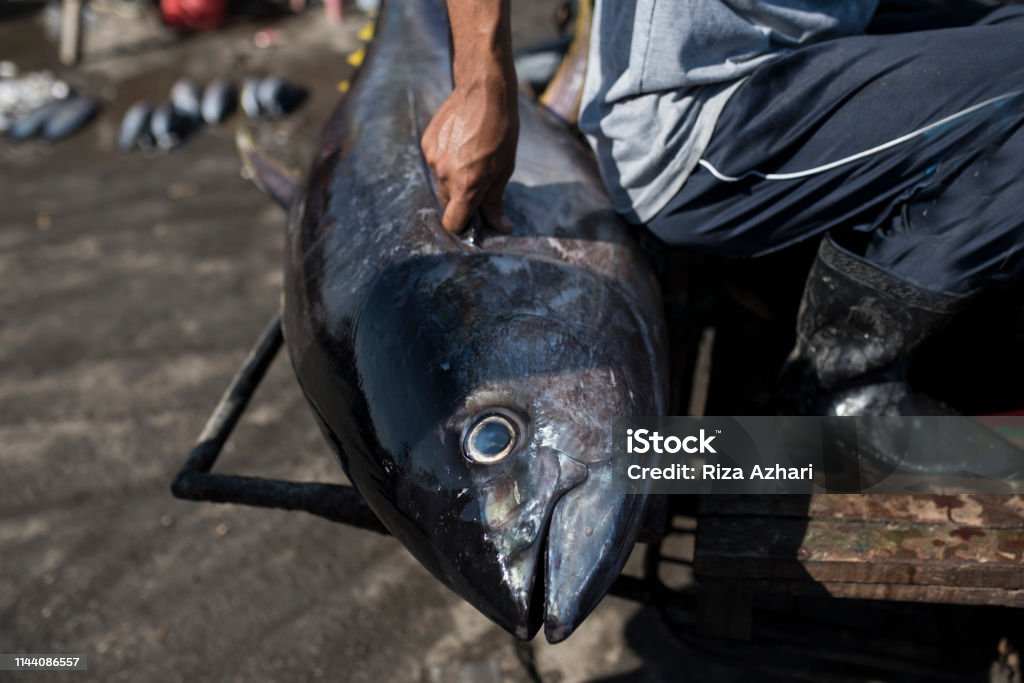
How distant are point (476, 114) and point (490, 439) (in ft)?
2.38

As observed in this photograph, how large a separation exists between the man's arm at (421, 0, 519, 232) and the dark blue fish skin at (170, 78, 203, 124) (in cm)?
503

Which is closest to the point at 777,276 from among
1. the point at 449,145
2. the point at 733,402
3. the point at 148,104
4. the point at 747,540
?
the point at 733,402

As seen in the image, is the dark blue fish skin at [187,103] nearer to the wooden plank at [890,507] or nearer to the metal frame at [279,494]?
the metal frame at [279,494]

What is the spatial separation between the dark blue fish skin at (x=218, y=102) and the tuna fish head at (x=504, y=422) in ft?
16.4

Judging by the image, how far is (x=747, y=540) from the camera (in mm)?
1848

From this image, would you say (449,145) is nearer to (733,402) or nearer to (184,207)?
(733,402)

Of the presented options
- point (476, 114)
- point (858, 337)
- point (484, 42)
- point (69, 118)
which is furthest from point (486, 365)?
point (69, 118)

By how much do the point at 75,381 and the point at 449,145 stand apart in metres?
3.07

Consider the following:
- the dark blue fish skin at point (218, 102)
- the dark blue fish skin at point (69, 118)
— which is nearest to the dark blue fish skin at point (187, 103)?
the dark blue fish skin at point (218, 102)

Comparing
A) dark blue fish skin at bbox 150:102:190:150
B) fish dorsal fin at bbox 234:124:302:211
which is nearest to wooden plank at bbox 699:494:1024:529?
fish dorsal fin at bbox 234:124:302:211

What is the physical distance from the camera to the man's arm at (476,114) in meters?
1.77

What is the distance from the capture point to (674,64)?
75.0 inches

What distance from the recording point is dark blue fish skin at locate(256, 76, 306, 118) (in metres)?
5.96

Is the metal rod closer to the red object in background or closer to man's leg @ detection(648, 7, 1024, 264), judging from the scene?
man's leg @ detection(648, 7, 1024, 264)
